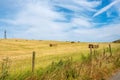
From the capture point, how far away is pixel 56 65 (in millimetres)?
12883

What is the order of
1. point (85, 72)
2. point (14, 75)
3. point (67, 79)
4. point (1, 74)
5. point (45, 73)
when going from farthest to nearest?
point (85, 72) → point (67, 79) → point (45, 73) → point (14, 75) → point (1, 74)

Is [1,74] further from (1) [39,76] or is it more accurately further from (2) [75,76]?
(2) [75,76]

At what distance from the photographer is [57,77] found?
11.5 meters

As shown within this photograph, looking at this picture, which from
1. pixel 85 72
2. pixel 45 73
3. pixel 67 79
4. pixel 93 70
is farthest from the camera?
pixel 93 70

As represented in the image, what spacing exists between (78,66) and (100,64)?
2.80 metres

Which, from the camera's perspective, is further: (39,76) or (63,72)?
(63,72)

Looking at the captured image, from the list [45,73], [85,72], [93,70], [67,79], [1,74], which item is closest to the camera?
[1,74]

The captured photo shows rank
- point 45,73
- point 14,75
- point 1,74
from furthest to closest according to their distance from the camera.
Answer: point 45,73 < point 14,75 < point 1,74

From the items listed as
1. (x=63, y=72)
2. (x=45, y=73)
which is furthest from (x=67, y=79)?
(x=45, y=73)

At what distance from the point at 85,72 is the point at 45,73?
9.24 feet

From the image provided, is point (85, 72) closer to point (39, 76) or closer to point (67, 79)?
point (67, 79)

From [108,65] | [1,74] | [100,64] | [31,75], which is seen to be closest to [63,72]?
[31,75]

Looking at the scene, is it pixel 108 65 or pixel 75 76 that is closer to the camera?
pixel 75 76

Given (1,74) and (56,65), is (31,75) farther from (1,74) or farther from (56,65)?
(56,65)
